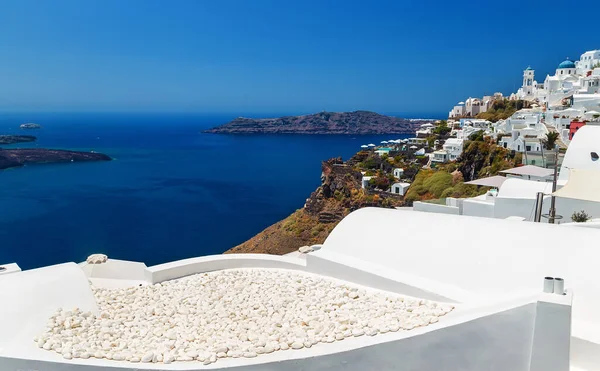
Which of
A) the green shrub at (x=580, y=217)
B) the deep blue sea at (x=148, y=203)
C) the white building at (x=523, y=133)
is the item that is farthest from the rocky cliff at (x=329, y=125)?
the green shrub at (x=580, y=217)

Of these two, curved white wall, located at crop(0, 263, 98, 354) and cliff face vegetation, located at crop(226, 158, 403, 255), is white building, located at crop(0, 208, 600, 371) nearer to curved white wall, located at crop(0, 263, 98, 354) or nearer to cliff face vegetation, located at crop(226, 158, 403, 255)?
curved white wall, located at crop(0, 263, 98, 354)

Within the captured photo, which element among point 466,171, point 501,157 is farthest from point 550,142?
point 466,171

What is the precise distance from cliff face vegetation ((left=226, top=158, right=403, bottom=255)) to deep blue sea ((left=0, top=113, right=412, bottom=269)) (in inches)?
315

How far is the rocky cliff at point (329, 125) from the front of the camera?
493ft

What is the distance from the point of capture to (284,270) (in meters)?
7.89

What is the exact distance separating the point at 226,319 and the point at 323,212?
29.0 meters

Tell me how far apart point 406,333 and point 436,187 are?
2653 centimetres

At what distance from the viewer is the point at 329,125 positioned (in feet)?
512

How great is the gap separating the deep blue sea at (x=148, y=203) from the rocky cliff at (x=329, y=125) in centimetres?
5174

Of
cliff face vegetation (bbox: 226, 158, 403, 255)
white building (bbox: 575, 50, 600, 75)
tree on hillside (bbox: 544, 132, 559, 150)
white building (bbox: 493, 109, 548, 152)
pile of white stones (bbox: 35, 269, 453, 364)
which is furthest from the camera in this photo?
white building (bbox: 575, 50, 600, 75)

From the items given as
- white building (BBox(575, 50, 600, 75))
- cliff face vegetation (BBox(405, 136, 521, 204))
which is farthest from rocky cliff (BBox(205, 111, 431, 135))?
cliff face vegetation (BBox(405, 136, 521, 204))

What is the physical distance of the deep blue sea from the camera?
40.1m

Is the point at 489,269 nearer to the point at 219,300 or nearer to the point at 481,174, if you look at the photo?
the point at 219,300

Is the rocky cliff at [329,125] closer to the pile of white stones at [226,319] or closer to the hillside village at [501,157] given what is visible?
the hillside village at [501,157]
